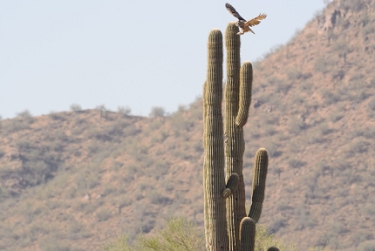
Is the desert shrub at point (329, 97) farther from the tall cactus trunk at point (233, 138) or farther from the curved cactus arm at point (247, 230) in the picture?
the curved cactus arm at point (247, 230)

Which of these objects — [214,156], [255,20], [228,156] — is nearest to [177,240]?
[228,156]

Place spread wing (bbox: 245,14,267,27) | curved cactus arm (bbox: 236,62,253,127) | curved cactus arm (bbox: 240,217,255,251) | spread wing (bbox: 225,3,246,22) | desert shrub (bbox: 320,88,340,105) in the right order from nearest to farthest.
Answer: spread wing (bbox: 245,14,267,27)
curved cactus arm (bbox: 240,217,255,251)
curved cactus arm (bbox: 236,62,253,127)
spread wing (bbox: 225,3,246,22)
desert shrub (bbox: 320,88,340,105)

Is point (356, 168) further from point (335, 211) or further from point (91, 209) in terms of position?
point (91, 209)

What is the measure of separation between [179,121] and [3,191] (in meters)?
14.1

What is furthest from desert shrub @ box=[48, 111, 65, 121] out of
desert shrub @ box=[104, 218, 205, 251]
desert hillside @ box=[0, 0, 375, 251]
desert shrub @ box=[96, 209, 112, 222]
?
desert shrub @ box=[104, 218, 205, 251]

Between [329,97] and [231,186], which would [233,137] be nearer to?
[231,186]

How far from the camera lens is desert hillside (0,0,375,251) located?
7144 centimetres

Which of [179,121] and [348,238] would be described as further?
[179,121]

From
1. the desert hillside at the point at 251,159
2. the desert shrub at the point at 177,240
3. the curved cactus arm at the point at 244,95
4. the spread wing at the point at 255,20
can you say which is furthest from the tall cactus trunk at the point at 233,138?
the desert hillside at the point at 251,159

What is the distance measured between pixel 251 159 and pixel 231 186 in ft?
197

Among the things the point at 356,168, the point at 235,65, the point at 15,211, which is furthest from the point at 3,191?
the point at 235,65

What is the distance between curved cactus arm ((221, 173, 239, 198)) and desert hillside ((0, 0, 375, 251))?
147 feet

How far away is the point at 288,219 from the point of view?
229 ft

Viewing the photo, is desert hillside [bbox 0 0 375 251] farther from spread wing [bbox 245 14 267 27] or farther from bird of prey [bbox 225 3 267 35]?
spread wing [bbox 245 14 267 27]
